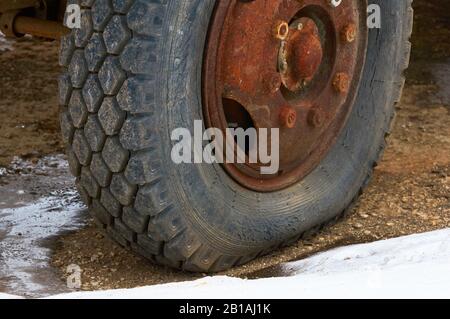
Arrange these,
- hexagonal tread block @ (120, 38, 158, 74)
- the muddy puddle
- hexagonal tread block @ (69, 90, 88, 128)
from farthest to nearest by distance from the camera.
A: the muddy puddle → hexagonal tread block @ (69, 90, 88, 128) → hexagonal tread block @ (120, 38, 158, 74)

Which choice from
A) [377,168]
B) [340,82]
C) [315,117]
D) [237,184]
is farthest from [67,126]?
[377,168]

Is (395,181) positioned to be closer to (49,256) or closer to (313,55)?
(313,55)

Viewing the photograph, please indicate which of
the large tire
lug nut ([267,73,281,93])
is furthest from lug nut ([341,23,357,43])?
the large tire

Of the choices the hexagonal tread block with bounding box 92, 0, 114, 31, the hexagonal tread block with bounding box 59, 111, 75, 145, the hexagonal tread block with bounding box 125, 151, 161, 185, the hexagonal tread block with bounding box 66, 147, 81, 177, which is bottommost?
the hexagonal tread block with bounding box 66, 147, 81, 177

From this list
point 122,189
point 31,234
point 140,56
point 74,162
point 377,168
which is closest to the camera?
point 140,56

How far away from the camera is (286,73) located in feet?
9.86

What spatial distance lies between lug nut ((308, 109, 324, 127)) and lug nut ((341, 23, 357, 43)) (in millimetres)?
224

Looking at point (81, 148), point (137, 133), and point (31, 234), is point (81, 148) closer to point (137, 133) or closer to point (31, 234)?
point (137, 133)

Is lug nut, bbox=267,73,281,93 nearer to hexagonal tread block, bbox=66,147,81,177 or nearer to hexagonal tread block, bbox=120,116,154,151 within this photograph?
hexagonal tread block, bbox=120,116,154,151

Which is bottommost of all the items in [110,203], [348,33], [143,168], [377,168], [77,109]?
[377,168]

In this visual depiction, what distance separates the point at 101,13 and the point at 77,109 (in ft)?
0.82

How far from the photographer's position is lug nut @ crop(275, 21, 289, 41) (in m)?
2.89
